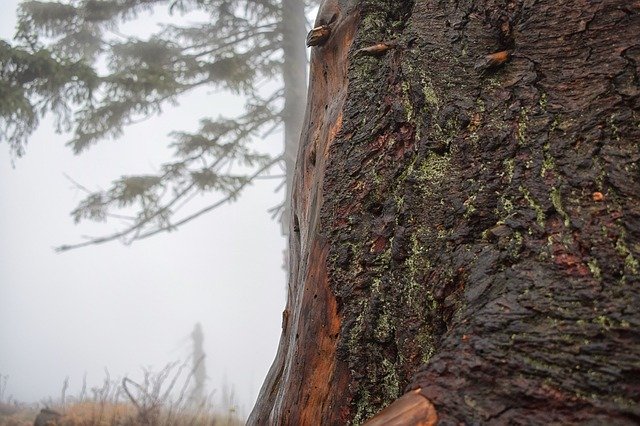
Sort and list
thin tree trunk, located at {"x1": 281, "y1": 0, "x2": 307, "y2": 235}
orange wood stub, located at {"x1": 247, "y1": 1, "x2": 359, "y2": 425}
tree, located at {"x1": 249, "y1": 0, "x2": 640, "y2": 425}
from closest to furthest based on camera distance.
A: tree, located at {"x1": 249, "y1": 0, "x2": 640, "y2": 425} < orange wood stub, located at {"x1": 247, "y1": 1, "x2": 359, "y2": 425} < thin tree trunk, located at {"x1": 281, "y1": 0, "x2": 307, "y2": 235}

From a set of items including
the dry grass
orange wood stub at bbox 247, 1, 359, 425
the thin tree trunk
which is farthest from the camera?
the thin tree trunk

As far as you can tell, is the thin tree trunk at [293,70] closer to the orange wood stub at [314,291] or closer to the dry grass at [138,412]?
the dry grass at [138,412]

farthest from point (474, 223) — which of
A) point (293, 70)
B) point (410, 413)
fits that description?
point (293, 70)

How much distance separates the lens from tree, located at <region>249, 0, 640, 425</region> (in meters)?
0.68

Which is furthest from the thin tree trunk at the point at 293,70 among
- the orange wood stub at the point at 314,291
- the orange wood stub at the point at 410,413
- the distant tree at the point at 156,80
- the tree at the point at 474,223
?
the orange wood stub at the point at 410,413

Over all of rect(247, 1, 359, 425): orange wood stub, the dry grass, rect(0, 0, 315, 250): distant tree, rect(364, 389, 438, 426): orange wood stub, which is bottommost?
the dry grass

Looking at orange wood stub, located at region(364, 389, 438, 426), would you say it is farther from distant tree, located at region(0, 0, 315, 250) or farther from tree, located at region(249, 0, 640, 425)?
distant tree, located at region(0, 0, 315, 250)

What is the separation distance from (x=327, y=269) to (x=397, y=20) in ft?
2.27

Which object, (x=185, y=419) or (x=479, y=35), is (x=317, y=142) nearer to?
(x=479, y=35)

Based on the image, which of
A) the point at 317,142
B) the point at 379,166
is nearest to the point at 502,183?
the point at 379,166

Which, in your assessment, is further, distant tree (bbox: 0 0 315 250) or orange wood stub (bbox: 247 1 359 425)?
distant tree (bbox: 0 0 315 250)

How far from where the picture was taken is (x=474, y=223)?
89cm

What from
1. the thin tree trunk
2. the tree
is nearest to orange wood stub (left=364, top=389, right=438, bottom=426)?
the tree

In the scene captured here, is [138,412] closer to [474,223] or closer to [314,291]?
[314,291]
